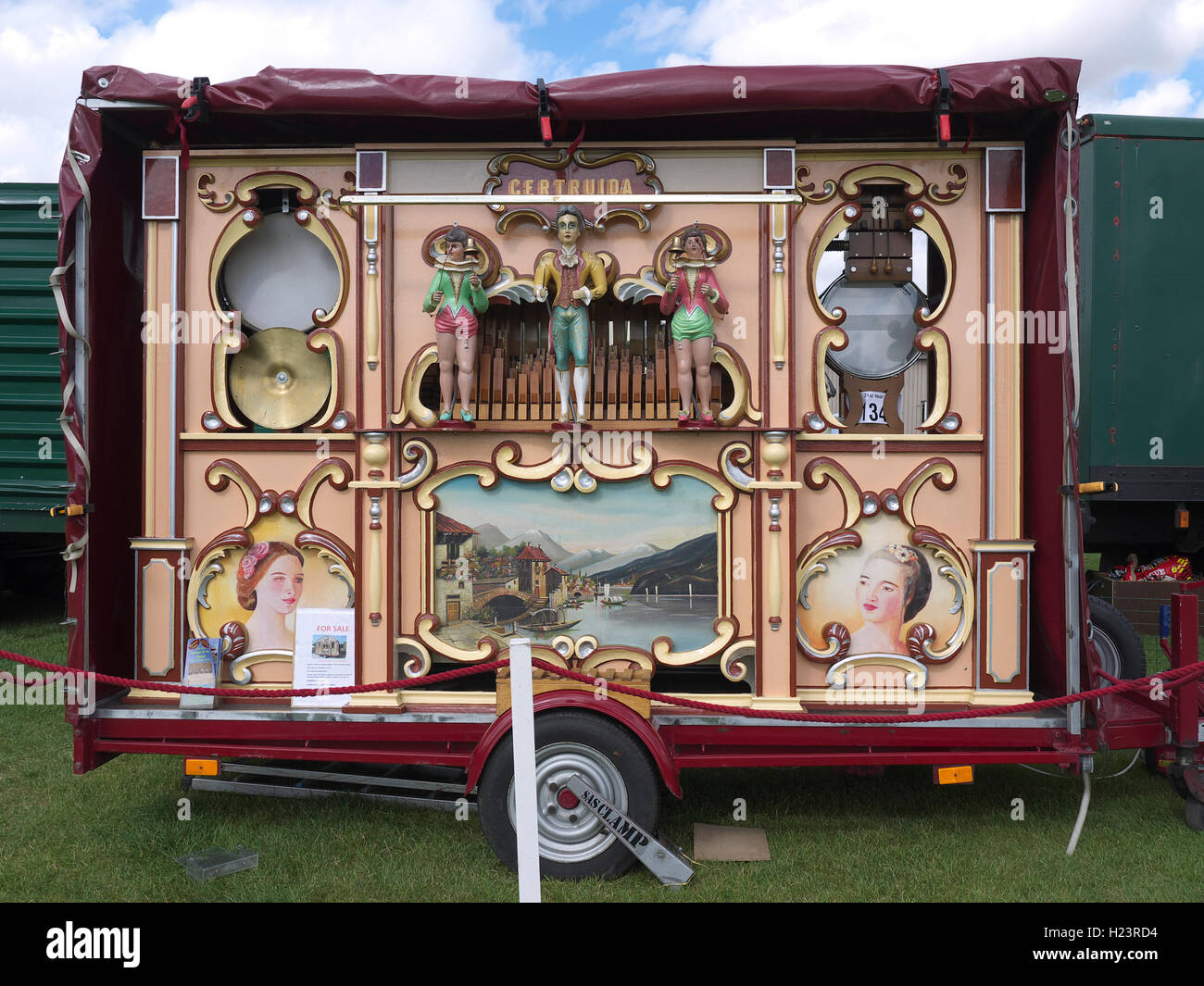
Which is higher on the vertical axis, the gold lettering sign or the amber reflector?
the gold lettering sign

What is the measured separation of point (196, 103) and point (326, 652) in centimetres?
250

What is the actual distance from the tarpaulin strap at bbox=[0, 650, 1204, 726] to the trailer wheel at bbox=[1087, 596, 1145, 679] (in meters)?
1.11

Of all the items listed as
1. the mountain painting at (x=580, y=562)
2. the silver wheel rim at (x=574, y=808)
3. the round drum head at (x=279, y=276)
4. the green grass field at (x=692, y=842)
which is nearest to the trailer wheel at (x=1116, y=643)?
the green grass field at (x=692, y=842)

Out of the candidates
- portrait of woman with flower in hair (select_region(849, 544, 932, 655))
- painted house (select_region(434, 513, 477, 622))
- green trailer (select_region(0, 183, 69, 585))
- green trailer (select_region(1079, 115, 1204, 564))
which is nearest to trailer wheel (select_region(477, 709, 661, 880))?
painted house (select_region(434, 513, 477, 622))

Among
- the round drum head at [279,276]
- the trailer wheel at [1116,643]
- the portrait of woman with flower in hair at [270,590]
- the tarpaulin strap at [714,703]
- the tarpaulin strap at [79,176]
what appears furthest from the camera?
the trailer wheel at [1116,643]

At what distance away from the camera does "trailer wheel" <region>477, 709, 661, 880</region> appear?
3580 mm

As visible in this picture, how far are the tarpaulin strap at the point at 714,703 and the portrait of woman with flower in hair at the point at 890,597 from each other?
40 centimetres

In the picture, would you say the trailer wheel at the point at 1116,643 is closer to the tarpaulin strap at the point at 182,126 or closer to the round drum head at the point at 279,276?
the round drum head at the point at 279,276

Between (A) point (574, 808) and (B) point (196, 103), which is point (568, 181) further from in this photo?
(A) point (574, 808)

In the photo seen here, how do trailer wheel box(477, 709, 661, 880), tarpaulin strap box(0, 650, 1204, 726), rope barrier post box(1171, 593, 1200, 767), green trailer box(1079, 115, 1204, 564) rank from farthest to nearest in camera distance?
green trailer box(1079, 115, 1204, 564) < rope barrier post box(1171, 593, 1200, 767) < trailer wheel box(477, 709, 661, 880) < tarpaulin strap box(0, 650, 1204, 726)

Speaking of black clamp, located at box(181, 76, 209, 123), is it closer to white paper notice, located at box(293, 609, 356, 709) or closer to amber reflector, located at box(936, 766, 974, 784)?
white paper notice, located at box(293, 609, 356, 709)

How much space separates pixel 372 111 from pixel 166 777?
3789 millimetres

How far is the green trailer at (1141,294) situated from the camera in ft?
20.4

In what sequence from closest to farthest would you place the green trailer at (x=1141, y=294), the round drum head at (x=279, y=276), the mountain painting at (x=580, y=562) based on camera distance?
the mountain painting at (x=580, y=562)
the round drum head at (x=279, y=276)
the green trailer at (x=1141, y=294)
